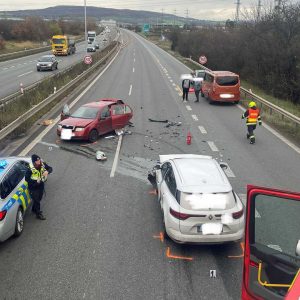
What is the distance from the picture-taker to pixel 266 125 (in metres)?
20.1

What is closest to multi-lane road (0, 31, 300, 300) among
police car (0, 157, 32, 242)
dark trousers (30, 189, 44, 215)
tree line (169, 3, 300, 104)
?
dark trousers (30, 189, 44, 215)

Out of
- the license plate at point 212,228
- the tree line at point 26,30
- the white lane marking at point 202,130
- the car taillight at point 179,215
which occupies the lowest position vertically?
the tree line at point 26,30

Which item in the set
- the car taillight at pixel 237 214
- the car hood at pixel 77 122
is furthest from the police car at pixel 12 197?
the car hood at pixel 77 122

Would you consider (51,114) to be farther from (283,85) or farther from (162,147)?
(283,85)

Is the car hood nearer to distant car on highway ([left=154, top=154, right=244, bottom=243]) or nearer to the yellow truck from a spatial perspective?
distant car on highway ([left=154, top=154, right=244, bottom=243])

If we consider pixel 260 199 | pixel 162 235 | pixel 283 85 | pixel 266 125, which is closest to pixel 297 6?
pixel 283 85

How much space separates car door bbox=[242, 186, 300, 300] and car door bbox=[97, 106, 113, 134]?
40.6ft

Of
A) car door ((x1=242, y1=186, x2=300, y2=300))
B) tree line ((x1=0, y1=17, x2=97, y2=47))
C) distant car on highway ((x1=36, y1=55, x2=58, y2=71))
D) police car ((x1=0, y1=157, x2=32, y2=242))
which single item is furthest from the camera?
tree line ((x1=0, y1=17, x2=97, y2=47))

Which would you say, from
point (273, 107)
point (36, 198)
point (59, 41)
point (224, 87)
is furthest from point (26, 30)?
point (36, 198)

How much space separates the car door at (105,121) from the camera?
16.6 metres

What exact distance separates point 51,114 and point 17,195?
1278cm

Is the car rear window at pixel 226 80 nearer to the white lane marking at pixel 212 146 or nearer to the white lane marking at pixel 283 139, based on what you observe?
the white lane marking at pixel 283 139

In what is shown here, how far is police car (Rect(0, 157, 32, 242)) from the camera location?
26.3ft

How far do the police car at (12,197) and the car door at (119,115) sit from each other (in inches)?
313
